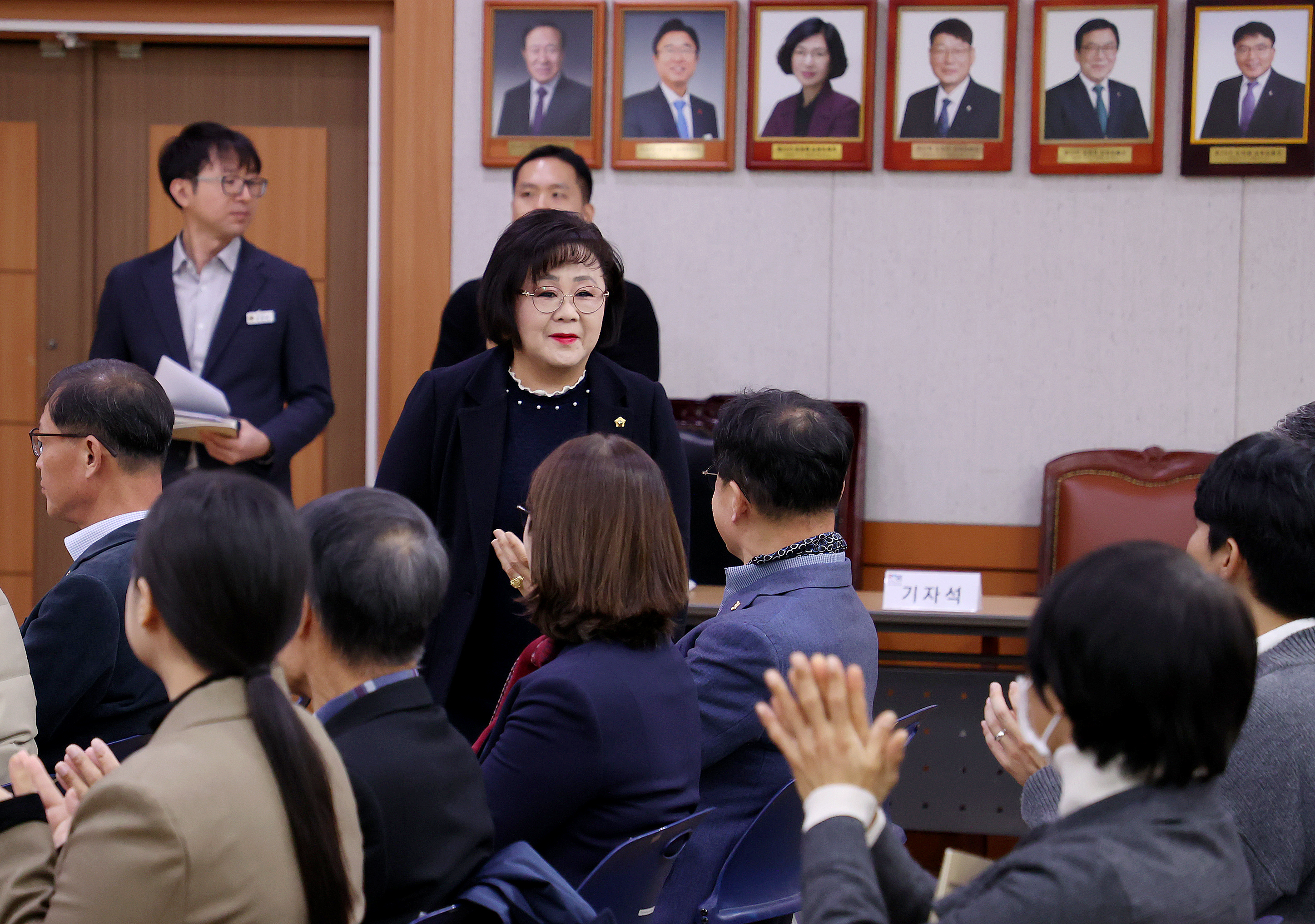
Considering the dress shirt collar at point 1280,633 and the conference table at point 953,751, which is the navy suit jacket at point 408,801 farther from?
the conference table at point 953,751

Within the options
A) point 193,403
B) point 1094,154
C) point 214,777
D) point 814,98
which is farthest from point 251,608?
point 1094,154

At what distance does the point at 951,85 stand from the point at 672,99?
94cm

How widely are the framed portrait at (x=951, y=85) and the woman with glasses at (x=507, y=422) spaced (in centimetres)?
216

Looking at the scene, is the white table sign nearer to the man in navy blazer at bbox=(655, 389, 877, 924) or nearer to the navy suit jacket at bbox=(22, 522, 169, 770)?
the man in navy blazer at bbox=(655, 389, 877, 924)

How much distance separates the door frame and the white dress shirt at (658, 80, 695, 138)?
1.00 metres

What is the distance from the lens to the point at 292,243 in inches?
177

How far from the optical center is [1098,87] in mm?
4184

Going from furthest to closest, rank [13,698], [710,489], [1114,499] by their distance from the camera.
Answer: [1114,499]
[710,489]
[13,698]

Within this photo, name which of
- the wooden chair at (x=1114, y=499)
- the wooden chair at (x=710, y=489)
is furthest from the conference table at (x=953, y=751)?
the wooden chair at (x=1114, y=499)

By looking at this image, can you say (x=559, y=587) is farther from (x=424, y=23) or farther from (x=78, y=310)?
(x=78, y=310)

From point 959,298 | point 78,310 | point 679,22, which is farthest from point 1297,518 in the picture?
point 78,310

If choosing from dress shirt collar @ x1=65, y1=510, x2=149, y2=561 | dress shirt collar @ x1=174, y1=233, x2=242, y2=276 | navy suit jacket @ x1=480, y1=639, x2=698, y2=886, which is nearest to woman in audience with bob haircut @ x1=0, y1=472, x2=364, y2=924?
navy suit jacket @ x1=480, y1=639, x2=698, y2=886

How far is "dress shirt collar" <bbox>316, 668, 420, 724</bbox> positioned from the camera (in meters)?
1.37

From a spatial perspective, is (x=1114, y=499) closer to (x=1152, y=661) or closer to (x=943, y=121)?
(x=943, y=121)
